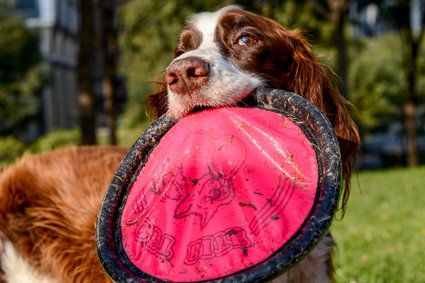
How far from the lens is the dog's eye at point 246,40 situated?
297 cm

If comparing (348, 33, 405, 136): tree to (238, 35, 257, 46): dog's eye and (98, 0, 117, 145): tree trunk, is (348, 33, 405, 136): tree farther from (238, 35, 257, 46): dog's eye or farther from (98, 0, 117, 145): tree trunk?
(238, 35, 257, 46): dog's eye

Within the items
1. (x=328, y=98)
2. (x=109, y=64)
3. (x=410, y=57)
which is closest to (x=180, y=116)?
(x=328, y=98)

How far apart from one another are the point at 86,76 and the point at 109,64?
20.1ft

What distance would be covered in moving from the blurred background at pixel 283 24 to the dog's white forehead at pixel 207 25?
1.74 feet

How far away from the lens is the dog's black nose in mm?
2467

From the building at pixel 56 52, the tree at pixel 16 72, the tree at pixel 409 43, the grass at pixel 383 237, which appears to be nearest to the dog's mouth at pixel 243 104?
the grass at pixel 383 237

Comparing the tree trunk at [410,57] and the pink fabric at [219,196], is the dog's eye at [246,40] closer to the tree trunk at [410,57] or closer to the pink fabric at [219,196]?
the pink fabric at [219,196]

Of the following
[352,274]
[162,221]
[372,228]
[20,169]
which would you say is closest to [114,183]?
[162,221]

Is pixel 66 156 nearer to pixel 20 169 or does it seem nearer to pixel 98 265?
pixel 20 169

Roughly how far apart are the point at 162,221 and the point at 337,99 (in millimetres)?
1323

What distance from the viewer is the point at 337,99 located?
119 inches

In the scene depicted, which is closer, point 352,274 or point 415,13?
point 352,274

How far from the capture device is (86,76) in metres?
11.6

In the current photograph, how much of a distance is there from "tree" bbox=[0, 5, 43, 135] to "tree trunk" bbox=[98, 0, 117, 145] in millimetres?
6867
